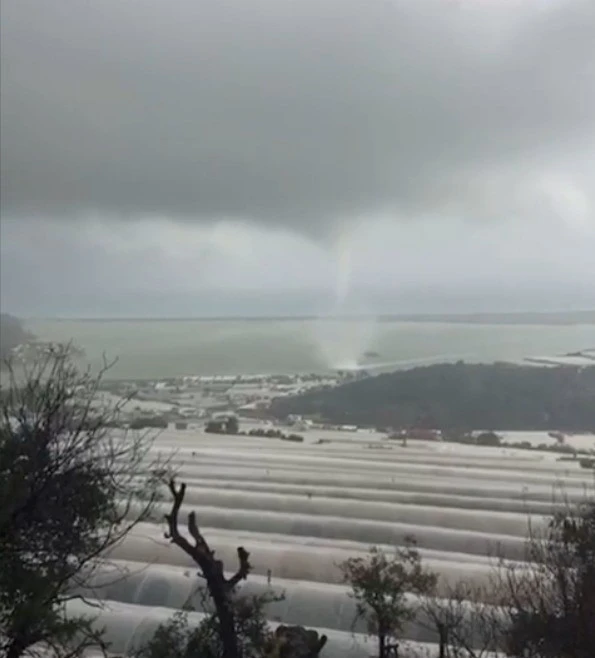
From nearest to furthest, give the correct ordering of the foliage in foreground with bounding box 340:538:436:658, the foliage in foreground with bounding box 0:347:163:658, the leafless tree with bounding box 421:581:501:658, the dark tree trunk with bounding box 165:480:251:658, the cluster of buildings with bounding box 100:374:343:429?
the foliage in foreground with bounding box 0:347:163:658
the dark tree trunk with bounding box 165:480:251:658
the leafless tree with bounding box 421:581:501:658
the foliage in foreground with bounding box 340:538:436:658
the cluster of buildings with bounding box 100:374:343:429

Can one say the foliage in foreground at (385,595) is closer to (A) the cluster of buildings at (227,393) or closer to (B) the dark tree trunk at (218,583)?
(B) the dark tree trunk at (218,583)

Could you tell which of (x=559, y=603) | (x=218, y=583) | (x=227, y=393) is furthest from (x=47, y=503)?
(x=227, y=393)

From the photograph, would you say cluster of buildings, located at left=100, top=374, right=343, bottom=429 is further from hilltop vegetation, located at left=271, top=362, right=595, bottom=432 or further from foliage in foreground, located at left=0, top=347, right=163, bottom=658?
foliage in foreground, located at left=0, top=347, right=163, bottom=658

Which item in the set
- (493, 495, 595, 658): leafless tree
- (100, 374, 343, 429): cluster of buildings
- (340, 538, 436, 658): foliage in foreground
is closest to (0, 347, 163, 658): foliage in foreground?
(340, 538, 436, 658): foliage in foreground

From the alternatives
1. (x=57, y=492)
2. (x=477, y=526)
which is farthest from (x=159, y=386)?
(x=57, y=492)

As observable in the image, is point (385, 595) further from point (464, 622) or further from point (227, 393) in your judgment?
point (227, 393)

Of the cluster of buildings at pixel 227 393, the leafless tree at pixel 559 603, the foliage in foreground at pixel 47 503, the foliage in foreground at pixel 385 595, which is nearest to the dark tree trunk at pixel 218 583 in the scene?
the foliage in foreground at pixel 47 503
